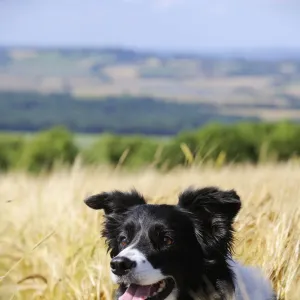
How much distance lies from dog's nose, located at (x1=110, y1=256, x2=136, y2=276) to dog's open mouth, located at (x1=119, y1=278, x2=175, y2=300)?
25cm

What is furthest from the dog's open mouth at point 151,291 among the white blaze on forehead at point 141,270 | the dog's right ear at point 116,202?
the dog's right ear at point 116,202

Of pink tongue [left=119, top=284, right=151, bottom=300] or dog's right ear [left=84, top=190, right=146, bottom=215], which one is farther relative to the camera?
dog's right ear [left=84, top=190, right=146, bottom=215]

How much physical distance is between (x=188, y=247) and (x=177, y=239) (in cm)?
8

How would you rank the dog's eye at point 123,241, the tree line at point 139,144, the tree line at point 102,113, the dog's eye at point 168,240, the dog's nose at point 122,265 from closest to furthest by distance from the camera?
the dog's nose at point 122,265
the dog's eye at point 168,240
the dog's eye at point 123,241
the tree line at point 139,144
the tree line at point 102,113

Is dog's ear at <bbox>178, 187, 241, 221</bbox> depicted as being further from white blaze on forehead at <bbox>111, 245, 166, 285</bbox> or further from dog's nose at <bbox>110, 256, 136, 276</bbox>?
dog's nose at <bbox>110, 256, 136, 276</bbox>

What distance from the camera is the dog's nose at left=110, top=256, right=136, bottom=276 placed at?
377cm

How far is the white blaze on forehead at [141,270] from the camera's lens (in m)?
3.81

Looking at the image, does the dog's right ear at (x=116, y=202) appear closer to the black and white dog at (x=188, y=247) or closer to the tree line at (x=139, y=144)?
the black and white dog at (x=188, y=247)

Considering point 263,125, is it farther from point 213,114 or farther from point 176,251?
point 213,114

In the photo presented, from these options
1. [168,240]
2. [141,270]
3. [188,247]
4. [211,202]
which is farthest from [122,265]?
[211,202]

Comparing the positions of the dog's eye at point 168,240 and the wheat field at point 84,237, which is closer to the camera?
the dog's eye at point 168,240

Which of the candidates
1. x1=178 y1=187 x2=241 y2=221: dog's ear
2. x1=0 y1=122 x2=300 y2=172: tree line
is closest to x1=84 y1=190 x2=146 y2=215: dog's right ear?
x1=178 y1=187 x2=241 y2=221: dog's ear

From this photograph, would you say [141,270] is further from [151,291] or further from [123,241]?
[123,241]

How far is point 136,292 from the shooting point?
13.1 feet
